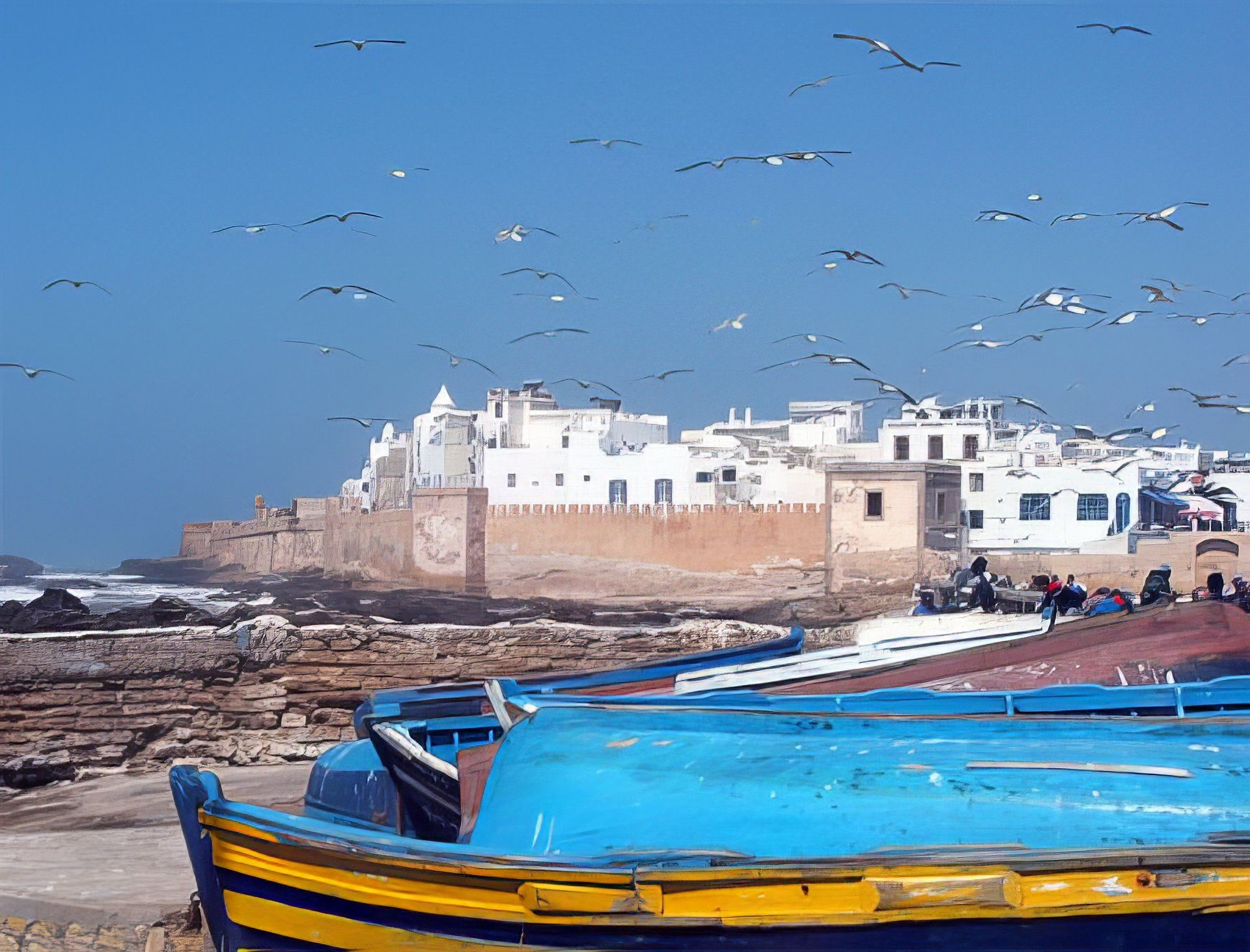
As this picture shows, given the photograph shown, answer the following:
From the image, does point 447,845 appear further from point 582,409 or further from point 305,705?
point 582,409

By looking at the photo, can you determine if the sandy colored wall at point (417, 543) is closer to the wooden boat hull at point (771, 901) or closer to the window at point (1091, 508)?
the window at point (1091, 508)

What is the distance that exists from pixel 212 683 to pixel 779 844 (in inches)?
155

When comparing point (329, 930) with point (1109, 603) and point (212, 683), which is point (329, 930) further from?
point (1109, 603)

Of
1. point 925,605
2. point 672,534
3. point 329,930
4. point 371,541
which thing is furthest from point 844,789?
point 371,541

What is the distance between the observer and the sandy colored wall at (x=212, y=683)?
529 centimetres

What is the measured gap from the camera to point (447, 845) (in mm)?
2283

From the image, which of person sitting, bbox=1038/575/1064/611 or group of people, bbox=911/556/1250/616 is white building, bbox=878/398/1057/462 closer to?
group of people, bbox=911/556/1250/616

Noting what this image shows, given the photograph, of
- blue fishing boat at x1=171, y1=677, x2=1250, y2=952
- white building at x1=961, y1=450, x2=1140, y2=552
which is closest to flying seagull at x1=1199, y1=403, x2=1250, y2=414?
white building at x1=961, y1=450, x2=1140, y2=552

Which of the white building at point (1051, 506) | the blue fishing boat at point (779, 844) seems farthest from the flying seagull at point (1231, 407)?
the blue fishing boat at point (779, 844)

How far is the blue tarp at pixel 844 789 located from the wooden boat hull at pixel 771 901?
0.17m

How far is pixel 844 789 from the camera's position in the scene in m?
2.56

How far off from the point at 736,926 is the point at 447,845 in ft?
2.00

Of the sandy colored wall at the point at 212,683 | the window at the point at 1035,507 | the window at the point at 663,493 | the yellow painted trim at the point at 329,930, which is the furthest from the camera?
the window at the point at 663,493

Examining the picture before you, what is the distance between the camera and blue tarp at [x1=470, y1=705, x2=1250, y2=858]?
2389 mm
